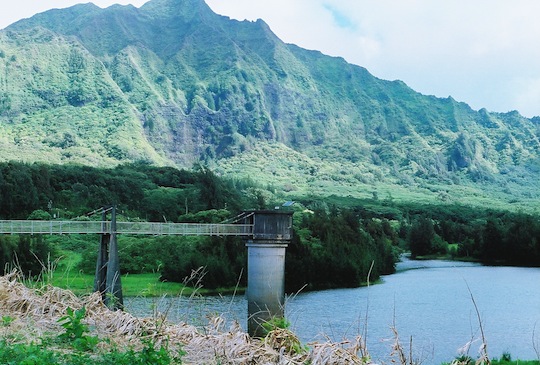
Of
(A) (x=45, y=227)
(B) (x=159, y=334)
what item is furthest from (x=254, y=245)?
(B) (x=159, y=334)

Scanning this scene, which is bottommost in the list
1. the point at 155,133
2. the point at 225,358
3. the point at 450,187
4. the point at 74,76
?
the point at 225,358

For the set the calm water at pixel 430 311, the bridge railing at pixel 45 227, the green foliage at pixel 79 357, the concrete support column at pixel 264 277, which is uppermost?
the bridge railing at pixel 45 227

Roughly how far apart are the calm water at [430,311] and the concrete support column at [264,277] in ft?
3.54

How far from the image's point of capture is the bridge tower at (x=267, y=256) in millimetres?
26891

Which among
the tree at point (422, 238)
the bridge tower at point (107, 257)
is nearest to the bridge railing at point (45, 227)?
the bridge tower at point (107, 257)

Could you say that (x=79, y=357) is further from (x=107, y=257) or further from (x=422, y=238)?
(x=422, y=238)

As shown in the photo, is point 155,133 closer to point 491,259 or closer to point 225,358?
point 491,259

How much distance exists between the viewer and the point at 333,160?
598 ft

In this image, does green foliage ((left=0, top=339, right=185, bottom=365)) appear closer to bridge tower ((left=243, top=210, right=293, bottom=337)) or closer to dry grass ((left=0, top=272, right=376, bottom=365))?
dry grass ((left=0, top=272, right=376, bottom=365))

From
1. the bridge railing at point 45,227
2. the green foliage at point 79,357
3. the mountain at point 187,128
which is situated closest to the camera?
the green foliage at point 79,357

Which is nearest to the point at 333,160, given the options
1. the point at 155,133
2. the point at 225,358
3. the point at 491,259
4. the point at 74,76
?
the point at 155,133

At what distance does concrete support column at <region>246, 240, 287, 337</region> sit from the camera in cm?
2667

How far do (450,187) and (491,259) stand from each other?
347 ft

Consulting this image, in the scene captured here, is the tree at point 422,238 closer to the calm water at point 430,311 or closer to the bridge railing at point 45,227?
the calm water at point 430,311
